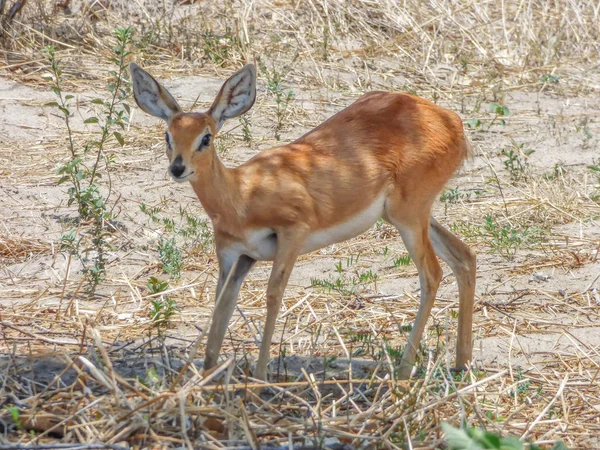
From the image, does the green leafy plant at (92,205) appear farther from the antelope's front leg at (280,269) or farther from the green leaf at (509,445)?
the green leaf at (509,445)

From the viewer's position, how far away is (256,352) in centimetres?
563

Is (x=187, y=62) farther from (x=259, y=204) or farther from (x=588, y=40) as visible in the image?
(x=259, y=204)

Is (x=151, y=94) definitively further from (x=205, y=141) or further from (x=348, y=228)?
(x=348, y=228)

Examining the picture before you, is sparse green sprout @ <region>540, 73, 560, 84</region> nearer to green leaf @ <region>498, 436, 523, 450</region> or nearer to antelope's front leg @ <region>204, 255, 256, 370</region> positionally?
antelope's front leg @ <region>204, 255, 256, 370</region>

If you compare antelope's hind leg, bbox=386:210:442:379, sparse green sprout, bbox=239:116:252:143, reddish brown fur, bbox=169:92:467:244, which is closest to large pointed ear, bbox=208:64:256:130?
reddish brown fur, bbox=169:92:467:244

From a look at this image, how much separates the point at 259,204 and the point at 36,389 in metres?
1.38

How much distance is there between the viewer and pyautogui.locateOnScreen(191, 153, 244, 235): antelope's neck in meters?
5.09

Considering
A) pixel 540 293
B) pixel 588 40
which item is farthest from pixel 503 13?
pixel 540 293

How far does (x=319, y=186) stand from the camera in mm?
5359

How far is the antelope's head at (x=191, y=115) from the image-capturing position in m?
4.96

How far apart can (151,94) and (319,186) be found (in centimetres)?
98

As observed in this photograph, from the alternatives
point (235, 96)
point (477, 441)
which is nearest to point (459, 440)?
point (477, 441)

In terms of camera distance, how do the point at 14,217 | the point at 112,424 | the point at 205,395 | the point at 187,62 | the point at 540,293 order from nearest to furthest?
1. the point at 112,424
2. the point at 205,395
3. the point at 540,293
4. the point at 14,217
5. the point at 187,62

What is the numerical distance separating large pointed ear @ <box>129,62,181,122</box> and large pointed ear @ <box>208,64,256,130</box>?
20 cm
